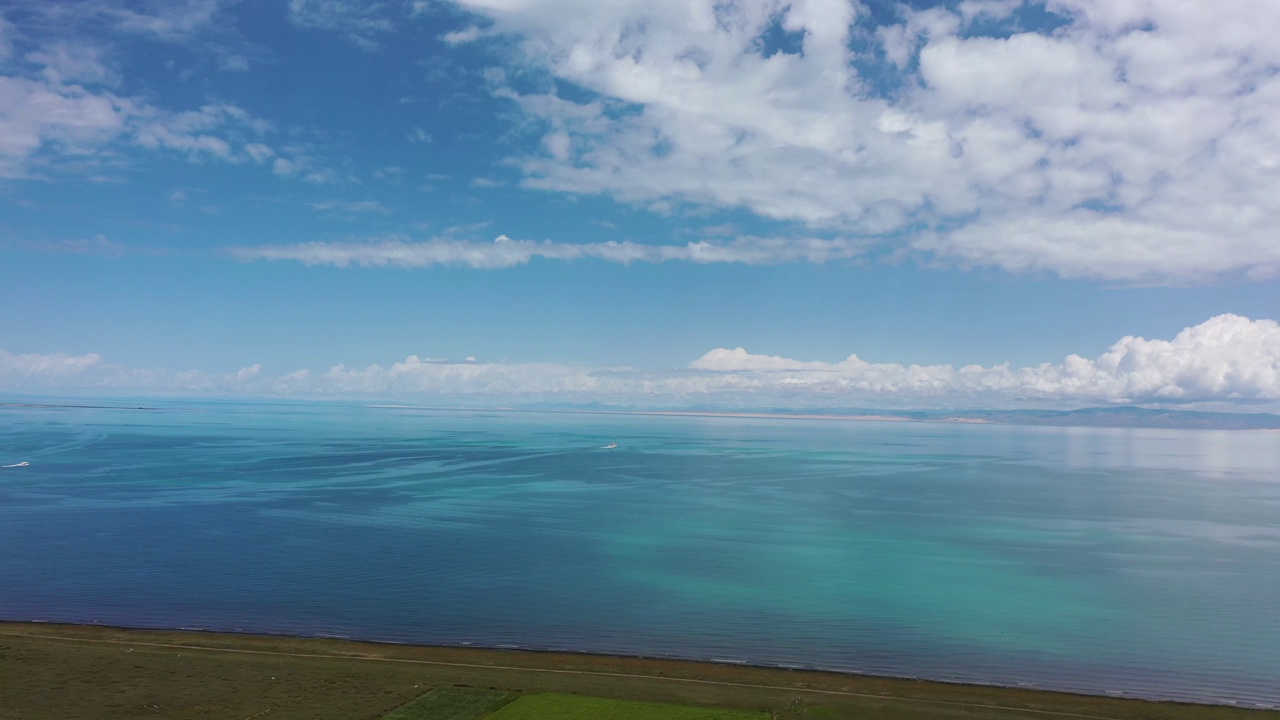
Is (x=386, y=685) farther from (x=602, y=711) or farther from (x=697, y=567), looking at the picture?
(x=697, y=567)

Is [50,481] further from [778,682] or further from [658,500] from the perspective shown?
[778,682]

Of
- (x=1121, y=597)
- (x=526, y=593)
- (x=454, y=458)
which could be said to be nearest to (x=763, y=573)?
(x=526, y=593)

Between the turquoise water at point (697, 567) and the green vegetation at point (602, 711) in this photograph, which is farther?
the turquoise water at point (697, 567)

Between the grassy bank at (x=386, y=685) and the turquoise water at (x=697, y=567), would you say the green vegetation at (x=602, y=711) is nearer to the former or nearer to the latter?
the grassy bank at (x=386, y=685)

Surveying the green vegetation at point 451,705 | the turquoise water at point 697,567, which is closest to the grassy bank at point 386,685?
the green vegetation at point 451,705

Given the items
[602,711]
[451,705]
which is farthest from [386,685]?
[602,711]

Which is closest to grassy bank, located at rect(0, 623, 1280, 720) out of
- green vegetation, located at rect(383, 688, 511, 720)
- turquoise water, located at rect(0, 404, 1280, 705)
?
green vegetation, located at rect(383, 688, 511, 720)
